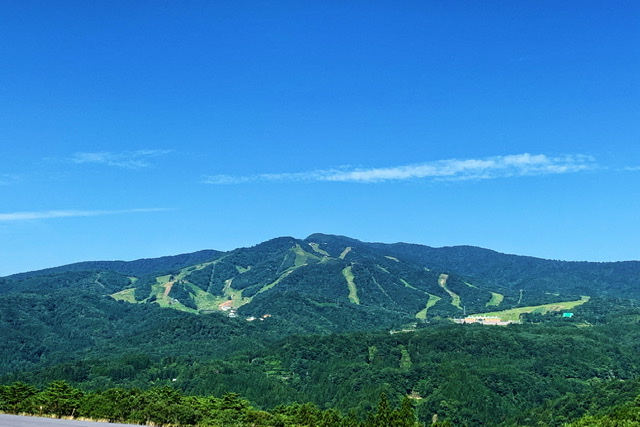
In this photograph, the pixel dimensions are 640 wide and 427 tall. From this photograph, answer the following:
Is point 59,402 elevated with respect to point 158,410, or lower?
elevated

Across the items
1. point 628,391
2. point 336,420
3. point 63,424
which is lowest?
point 628,391

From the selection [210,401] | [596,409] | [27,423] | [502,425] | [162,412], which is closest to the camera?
[27,423]

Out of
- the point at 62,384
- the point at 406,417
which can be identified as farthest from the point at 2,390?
the point at 406,417

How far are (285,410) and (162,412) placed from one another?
121 feet

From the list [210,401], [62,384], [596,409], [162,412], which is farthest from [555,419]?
[62,384]

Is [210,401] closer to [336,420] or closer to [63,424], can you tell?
[336,420]

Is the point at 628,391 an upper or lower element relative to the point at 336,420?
lower

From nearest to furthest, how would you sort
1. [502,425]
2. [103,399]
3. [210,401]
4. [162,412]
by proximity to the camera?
1. [162,412]
2. [103,399]
3. [210,401]
4. [502,425]

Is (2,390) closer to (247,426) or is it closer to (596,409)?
(247,426)

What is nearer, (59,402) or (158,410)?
(158,410)

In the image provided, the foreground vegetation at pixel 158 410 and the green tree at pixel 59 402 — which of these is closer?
the foreground vegetation at pixel 158 410

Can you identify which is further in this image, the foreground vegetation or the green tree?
the green tree

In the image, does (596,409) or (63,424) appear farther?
(596,409)

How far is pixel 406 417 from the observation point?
10175 cm
